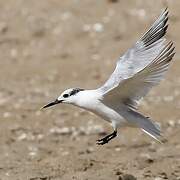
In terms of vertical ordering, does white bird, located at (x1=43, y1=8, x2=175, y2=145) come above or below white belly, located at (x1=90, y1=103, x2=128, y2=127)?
above

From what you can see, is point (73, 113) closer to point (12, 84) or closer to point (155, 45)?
point (12, 84)

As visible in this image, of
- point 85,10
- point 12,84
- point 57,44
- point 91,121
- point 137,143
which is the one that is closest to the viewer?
point 137,143

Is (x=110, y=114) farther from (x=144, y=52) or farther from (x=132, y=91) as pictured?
(x=144, y=52)

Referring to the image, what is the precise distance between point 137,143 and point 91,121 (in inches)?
38.0

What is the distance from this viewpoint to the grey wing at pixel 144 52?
6.33 metres

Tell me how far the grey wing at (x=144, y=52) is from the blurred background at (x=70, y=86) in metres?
0.82

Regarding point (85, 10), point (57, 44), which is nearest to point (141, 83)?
point (57, 44)

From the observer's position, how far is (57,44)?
11922 millimetres

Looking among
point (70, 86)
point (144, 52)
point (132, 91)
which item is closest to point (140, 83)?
point (132, 91)

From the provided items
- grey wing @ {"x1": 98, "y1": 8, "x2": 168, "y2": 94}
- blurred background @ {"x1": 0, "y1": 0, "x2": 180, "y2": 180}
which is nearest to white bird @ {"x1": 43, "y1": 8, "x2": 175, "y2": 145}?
grey wing @ {"x1": 98, "y1": 8, "x2": 168, "y2": 94}

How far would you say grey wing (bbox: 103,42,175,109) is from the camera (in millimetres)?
6117

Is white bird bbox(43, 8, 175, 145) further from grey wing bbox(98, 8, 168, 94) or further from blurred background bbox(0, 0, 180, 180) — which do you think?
blurred background bbox(0, 0, 180, 180)

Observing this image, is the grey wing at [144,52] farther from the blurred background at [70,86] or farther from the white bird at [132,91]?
the blurred background at [70,86]

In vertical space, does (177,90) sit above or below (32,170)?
above
